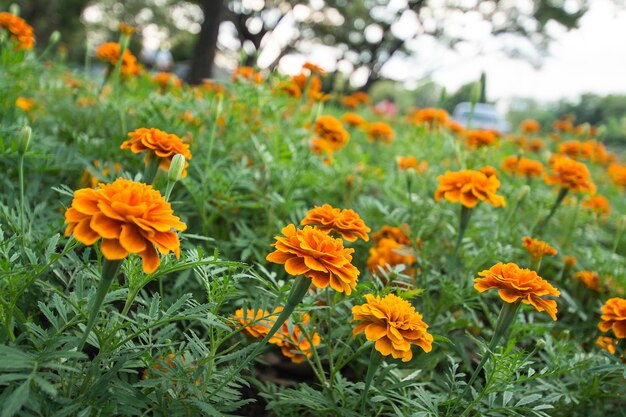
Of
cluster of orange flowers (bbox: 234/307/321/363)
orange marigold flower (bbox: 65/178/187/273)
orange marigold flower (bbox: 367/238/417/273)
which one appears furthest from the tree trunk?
orange marigold flower (bbox: 65/178/187/273)

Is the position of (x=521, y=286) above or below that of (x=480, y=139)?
below

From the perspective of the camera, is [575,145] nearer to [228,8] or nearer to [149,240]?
[149,240]

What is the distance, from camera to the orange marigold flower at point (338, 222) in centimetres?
114

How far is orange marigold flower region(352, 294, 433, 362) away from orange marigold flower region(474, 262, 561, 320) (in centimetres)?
20

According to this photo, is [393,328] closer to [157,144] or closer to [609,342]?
[157,144]

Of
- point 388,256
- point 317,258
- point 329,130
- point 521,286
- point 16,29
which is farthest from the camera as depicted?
point 329,130

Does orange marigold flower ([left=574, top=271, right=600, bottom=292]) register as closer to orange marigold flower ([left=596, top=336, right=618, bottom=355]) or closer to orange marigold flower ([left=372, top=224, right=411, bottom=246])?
orange marigold flower ([left=596, top=336, right=618, bottom=355])

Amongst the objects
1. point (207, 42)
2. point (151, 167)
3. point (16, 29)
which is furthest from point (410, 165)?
point (207, 42)

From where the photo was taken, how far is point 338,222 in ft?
3.75

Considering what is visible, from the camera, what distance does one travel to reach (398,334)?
0.93m

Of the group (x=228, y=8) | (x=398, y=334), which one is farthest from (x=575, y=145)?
(x=228, y=8)

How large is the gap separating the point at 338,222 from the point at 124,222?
0.52 m

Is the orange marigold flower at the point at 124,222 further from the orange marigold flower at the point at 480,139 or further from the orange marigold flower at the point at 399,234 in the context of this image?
the orange marigold flower at the point at 480,139

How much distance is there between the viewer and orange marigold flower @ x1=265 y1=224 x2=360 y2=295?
2.89ft
